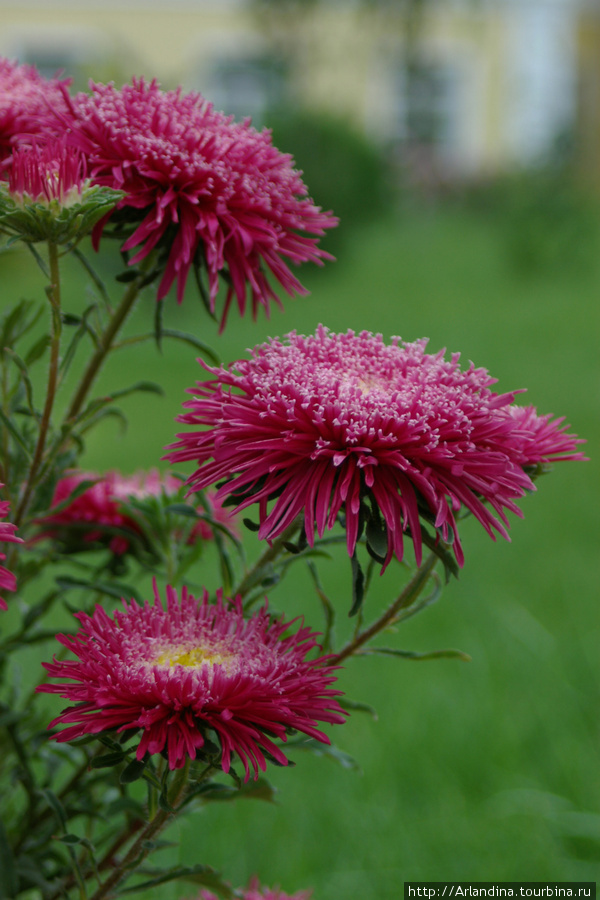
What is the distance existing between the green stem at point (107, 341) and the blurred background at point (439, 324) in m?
0.13

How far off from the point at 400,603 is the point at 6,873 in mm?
390

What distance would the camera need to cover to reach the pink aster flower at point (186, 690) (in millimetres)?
591

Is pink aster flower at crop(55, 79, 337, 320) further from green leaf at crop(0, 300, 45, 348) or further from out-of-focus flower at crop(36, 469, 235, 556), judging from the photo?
out-of-focus flower at crop(36, 469, 235, 556)

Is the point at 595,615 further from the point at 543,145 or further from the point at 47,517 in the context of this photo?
the point at 543,145

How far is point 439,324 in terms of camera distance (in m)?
5.82

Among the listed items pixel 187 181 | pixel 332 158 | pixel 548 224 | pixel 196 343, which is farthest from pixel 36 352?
pixel 332 158

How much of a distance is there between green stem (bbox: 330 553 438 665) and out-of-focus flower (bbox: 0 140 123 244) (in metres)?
0.33

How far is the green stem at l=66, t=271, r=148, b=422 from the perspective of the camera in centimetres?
81

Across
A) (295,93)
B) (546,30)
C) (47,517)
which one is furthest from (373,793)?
(546,30)

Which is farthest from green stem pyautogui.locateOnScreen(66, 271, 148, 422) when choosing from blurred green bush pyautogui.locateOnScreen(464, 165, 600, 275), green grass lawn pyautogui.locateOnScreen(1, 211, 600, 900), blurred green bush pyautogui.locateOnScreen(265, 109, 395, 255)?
blurred green bush pyautogui.locateOnScreen(464, 165, 600, 275)

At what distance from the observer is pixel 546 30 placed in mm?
15383

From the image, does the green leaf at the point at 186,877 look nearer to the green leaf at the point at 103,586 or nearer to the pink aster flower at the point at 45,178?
the green leaf at the point at 103,586

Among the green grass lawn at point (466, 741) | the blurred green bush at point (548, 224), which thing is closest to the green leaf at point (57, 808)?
the green grass lawn at point (466, 741)

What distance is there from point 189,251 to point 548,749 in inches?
62.8
